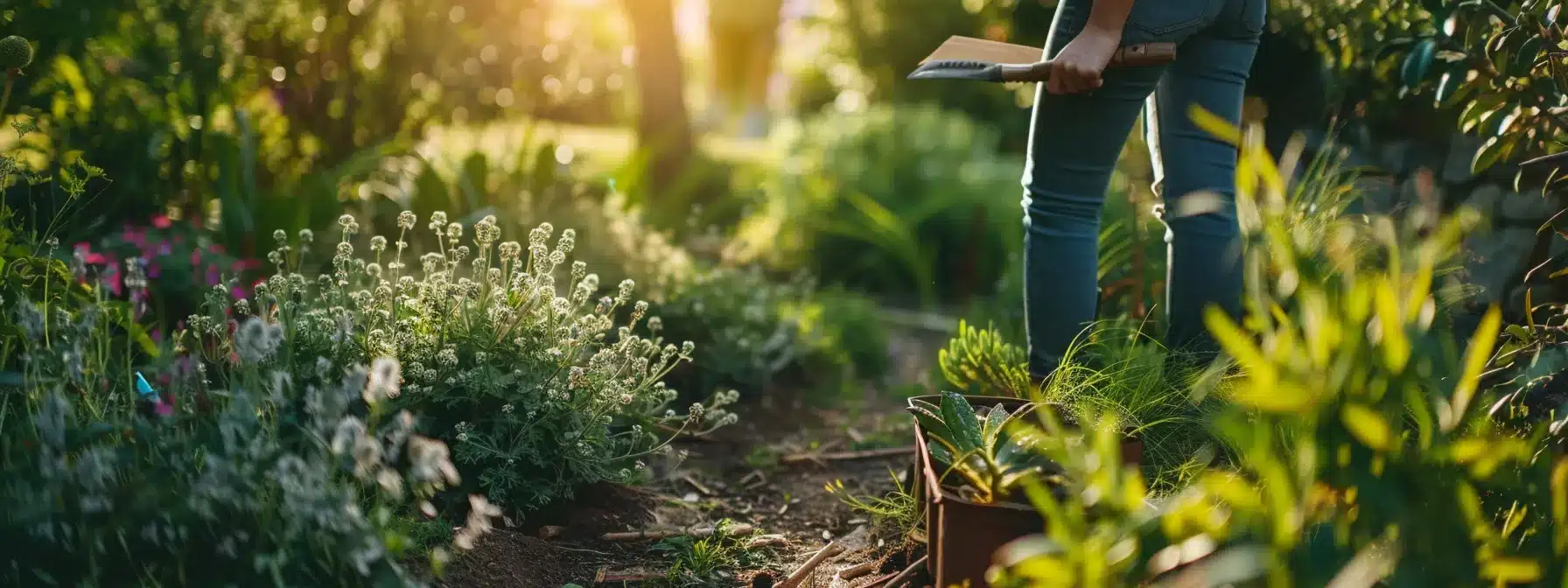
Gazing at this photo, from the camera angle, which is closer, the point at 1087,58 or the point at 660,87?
the point at 1087,58

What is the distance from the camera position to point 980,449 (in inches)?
56.7

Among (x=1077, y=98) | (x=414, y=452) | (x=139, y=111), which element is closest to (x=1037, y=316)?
(x=1077, y=98)

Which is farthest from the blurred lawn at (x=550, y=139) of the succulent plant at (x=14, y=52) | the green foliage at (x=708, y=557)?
the green foliage at (x=708, y=557)

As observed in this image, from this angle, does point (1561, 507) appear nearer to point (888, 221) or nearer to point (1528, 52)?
point (1528, 52)

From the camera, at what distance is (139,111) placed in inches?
123

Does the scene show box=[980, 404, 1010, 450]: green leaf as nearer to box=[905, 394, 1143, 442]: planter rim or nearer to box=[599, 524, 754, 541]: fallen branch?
box=[905, 394, 1143, 442]: planter rim

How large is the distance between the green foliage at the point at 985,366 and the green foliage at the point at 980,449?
0.50 meters

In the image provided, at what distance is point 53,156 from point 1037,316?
7.89 ft

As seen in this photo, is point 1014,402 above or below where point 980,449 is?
below

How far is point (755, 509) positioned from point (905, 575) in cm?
65

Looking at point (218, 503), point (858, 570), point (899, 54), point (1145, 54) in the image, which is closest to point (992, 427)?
point (858, 570)

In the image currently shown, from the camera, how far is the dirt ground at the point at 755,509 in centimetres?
178

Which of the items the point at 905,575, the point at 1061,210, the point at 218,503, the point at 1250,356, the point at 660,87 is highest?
the point at 1250,356

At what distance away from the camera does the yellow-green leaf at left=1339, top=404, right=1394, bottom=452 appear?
3.09 feet
